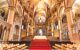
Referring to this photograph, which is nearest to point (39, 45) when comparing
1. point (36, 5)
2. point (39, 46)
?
point (39, 46)

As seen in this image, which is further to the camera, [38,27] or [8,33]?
[38,27]

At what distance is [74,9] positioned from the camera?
70.0 feet

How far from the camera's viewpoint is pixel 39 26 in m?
37.7

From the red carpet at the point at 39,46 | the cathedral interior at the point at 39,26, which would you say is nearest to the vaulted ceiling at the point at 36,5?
the cathedral interior at the point at 39,26

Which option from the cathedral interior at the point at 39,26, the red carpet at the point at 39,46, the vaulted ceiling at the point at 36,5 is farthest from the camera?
the vaulted ceiling at the point at 36,5

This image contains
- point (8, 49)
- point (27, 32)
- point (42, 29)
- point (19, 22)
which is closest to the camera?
point (8, 49)

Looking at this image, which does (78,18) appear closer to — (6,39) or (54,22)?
(54,22)

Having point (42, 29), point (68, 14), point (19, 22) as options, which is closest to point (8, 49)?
point (68, 14)

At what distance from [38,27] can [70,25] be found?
2546 cm

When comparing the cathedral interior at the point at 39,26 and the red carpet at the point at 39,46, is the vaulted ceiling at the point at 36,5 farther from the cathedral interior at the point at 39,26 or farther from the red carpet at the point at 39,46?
the red carpet at the point at 39,46

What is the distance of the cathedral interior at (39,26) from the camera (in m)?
9.11

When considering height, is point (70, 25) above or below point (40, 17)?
below

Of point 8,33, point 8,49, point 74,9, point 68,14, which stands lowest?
point 8,49

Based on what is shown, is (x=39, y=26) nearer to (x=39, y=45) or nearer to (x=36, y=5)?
(x=36, y=5)
